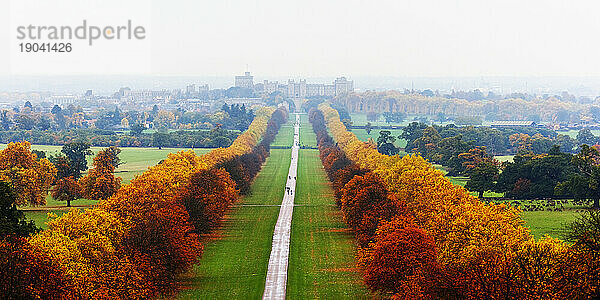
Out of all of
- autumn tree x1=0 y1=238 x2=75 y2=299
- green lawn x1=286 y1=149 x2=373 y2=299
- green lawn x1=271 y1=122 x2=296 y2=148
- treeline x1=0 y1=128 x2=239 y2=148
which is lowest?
green lawn x1=286 y1=149 x2=373 y2=299

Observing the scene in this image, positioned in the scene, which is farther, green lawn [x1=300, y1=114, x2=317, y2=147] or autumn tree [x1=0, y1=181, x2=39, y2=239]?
green lawn [x1=300, y1=114, x2=317, y2=147]

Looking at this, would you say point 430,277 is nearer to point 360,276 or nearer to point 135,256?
point 360,276

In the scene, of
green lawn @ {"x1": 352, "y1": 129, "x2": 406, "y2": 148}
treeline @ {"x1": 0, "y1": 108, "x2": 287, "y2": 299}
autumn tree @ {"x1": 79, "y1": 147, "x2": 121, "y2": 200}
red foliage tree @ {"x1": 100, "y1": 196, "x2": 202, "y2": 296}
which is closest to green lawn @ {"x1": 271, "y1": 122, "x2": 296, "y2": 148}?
green lawn @ {"x1": 352, "y1": 129, "x2": 406, "y2": 148}

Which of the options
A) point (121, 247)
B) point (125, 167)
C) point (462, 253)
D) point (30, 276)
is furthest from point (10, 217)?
point (125, 167)

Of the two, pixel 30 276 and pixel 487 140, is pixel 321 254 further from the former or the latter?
pixel 487 140

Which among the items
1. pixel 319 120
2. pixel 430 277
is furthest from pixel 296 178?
pixel 319 120

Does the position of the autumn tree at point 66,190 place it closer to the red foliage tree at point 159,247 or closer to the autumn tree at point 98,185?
the autumn tree at point 98,185

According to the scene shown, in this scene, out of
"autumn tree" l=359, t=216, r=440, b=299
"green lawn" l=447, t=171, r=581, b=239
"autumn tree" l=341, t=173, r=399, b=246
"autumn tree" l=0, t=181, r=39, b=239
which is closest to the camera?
"autumn tree" l=359, t=216, r=440, b=299

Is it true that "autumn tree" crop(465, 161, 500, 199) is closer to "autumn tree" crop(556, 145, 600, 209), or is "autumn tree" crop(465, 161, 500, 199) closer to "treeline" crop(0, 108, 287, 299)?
"autumn tree" crop(556, 145, 600, 209)
